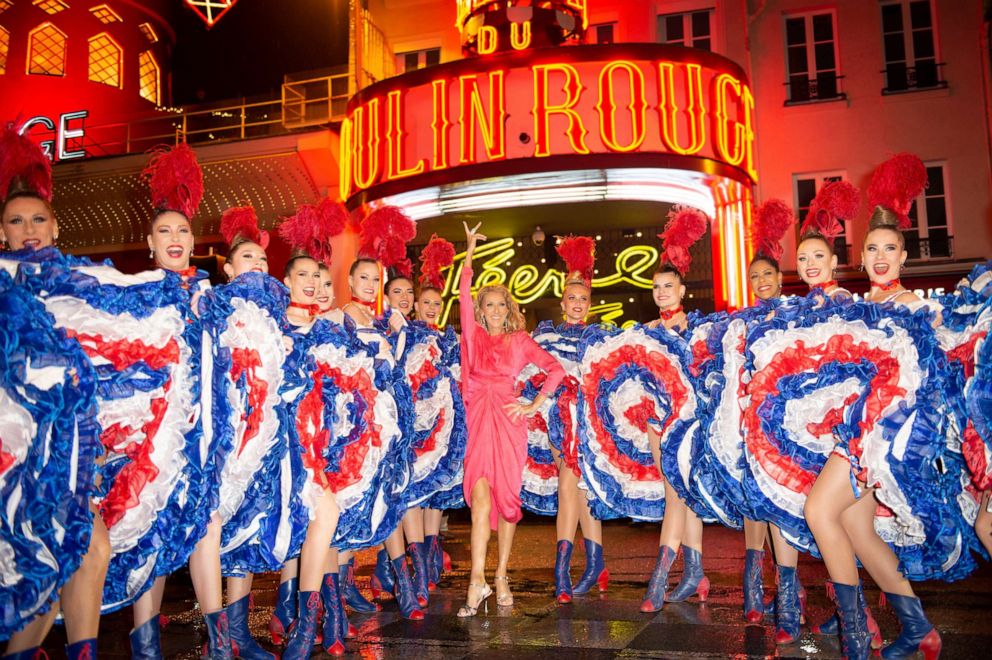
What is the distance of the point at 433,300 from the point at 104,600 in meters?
3.45

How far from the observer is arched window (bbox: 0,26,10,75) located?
18422 mm

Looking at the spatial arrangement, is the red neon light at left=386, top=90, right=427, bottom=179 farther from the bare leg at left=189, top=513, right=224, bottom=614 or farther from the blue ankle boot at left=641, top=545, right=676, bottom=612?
the bare leg at left=189, top=513, right=224, bottom=614

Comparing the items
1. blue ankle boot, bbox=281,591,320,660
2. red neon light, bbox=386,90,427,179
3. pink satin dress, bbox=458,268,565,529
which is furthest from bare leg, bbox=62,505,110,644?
red neon light, bbox=386,90,427,179

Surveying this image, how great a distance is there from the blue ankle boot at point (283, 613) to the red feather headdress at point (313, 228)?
1.87 meters

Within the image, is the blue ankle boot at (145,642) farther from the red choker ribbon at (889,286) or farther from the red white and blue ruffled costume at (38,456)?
the red choker ribbon at (889,286)

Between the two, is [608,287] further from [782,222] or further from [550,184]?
[782,222]

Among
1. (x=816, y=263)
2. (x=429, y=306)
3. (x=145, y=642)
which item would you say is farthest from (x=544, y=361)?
(x=145, y=642)

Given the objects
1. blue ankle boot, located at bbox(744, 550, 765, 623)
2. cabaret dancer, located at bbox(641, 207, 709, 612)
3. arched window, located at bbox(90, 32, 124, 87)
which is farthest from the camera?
arched window, located at bbox(90, 32, 124, 87)

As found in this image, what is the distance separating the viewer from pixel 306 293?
4723 millimetres

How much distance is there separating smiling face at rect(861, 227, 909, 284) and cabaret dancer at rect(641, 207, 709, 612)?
1428 millimetres

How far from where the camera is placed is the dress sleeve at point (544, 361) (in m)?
5.58

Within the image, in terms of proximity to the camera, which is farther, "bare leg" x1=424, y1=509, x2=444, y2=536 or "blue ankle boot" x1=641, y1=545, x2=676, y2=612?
"bare leg" x1=424, y1=509, x2=444, y2=536

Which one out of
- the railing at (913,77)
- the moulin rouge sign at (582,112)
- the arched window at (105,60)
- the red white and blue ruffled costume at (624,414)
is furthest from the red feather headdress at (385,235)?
the arched window at (105,60)

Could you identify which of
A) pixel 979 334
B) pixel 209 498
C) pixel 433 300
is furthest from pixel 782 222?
pixel 209 498
